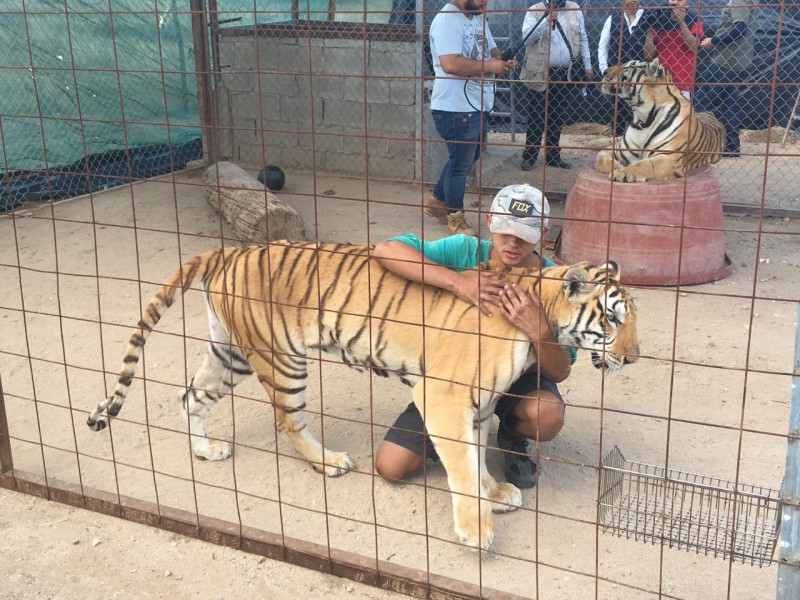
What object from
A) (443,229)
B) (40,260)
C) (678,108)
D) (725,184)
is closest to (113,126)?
(40,260)

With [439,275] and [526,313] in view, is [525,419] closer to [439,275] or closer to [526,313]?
[526,313]

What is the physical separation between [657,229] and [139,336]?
345 cm

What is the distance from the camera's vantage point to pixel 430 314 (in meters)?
3.08

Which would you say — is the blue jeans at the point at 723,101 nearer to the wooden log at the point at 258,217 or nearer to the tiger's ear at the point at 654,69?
the tiger's ear at the point at 654,69

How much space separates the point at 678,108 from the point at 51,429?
458cm

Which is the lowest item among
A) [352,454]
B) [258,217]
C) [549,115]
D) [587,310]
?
[352,454]

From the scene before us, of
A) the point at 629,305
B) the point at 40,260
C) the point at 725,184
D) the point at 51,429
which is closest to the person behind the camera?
the point at 629,305

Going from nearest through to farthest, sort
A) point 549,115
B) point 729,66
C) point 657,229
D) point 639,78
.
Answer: point 657,229 → point 639,78 → point 549,115 → point 729,66

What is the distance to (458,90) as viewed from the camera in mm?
6043

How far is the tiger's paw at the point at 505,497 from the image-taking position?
307cm

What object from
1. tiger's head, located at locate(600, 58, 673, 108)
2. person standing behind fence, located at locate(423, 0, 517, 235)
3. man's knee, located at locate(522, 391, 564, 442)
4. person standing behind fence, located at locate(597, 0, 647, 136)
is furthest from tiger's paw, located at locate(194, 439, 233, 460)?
person standing behind fence, located at locate(597, 0, 647, 136)

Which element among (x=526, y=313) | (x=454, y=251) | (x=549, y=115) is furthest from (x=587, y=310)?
(x=549, y=115)

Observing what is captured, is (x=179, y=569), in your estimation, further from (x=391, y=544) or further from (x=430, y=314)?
(x=430, y=314)

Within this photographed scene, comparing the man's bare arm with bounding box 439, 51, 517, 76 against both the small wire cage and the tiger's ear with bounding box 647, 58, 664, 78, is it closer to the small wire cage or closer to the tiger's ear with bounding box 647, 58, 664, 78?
the tiger's ear with bounding box 647, 58, 664, 78
